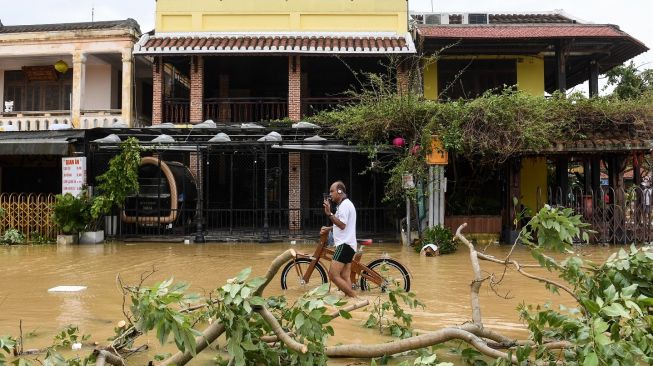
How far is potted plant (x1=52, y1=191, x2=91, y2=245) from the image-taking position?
1434 cm

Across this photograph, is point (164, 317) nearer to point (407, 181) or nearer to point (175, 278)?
point (175, 278)

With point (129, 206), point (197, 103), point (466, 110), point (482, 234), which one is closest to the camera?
point (466, 110)

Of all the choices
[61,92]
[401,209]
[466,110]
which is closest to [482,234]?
[401,209]

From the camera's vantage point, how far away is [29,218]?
15.0 m

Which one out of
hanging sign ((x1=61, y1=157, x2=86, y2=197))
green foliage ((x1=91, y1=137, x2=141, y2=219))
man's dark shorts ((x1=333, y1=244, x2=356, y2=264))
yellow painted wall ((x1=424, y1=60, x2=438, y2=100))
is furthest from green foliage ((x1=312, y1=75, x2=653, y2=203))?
hanging sign ((x1=61, y1=157, x2=86, y2=197))

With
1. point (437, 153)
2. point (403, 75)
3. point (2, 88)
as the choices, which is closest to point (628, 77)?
point (403, 75)

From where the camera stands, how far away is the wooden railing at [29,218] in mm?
14977

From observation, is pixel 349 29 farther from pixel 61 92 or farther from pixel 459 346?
pixel 459 346

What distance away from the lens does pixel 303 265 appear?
7.86m

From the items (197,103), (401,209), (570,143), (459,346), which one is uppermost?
(197,103)

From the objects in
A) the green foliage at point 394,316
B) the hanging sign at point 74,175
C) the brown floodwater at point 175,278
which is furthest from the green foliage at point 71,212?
the green foliage at point 394,316

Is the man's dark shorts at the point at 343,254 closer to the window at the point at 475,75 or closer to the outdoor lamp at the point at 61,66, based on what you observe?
the window at the point at 475,75

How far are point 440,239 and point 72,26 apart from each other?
50.1 ft

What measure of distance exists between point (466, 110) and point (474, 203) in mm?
3264
